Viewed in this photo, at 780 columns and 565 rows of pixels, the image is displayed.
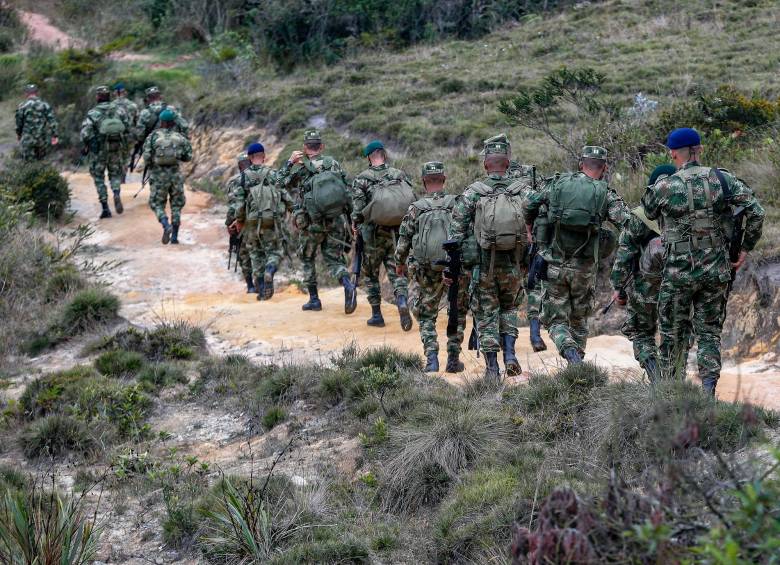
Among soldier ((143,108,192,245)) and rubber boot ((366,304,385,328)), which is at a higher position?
soldier ((143,108,192,245))

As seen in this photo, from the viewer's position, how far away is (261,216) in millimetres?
11648

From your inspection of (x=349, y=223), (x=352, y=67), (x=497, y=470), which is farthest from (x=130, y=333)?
(x=352, y=67)

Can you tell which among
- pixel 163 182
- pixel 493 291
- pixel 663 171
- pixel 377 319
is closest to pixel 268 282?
pixel 377 319

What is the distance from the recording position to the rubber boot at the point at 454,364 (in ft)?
27.3

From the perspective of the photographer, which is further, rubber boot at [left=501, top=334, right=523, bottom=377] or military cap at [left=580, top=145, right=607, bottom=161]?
rubber boot at [left=501, top=334, right=523, bottom=377]

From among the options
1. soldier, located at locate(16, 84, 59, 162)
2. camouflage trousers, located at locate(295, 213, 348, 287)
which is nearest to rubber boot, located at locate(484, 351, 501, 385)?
camouflage trousers, located at locate(295, 213, 348, 287)

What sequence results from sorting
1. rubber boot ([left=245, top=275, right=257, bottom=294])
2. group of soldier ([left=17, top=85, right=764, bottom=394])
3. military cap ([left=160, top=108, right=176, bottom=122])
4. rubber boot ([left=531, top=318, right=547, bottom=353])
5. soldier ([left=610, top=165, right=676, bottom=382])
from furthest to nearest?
1. military cap ([left=160, top=108, right=176, bottom=122])
2. rubber boot ([left=245, top=275, right=257, bottom=294])
3. rubber boot ([left=531, top=318, right=547, bottom=353])
4. soldier ([left=610, top=165, right=676, bottom=382])
5. group of soldier ([left=17, top=85, right=764, bottom=394])

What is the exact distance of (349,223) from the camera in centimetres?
1102

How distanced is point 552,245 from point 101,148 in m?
11.2

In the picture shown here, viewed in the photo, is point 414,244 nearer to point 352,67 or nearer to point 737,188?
point 737,188

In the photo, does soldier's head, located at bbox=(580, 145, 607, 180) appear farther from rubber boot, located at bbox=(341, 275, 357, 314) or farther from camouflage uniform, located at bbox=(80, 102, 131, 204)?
camouflage uniform, located at bbox=(80, 102, 131, 204)

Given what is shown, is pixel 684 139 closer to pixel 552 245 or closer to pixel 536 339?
pixel 552 245

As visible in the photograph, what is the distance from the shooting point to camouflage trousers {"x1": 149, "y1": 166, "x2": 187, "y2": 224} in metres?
14.7

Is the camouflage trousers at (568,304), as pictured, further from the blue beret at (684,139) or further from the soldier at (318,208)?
the soldier at (318,208)
